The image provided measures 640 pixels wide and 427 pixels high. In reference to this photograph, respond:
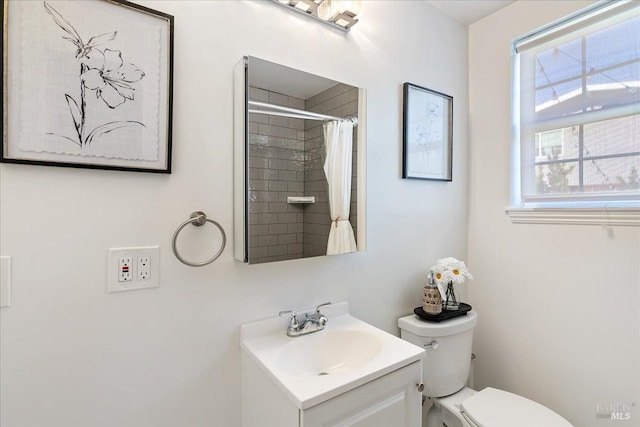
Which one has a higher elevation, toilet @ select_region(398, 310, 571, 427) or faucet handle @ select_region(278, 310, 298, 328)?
faucet handle @ select_region(278, 310, 298, 328)

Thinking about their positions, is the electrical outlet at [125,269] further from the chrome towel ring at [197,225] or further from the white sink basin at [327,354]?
the white sink basin at [327,354]

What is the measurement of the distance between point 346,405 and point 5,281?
96cm

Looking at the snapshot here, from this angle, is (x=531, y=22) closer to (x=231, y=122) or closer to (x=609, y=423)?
(x=231, y=122)

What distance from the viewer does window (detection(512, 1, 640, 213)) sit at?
1361 mm

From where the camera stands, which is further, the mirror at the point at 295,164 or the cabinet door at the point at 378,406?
the mirror at the point at 295,164

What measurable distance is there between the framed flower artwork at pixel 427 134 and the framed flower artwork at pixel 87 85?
1112 mm

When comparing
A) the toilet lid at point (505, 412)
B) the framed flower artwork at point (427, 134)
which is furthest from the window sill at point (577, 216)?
the toilet lid at point (505, 412)

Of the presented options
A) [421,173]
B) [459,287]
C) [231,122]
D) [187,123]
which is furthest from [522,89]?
[187,123]

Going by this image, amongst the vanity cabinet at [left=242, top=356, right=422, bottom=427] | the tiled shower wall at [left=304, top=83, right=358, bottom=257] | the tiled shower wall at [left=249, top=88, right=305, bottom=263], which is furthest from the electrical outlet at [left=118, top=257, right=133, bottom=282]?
the tiled shower wall at [left=304, top=83, right=358, bottom=257]

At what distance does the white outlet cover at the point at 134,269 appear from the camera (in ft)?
3.02

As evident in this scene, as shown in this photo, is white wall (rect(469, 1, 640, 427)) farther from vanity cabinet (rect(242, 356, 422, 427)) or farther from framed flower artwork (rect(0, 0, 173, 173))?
framed flower artwork (rect(0, 0, 173, 173))

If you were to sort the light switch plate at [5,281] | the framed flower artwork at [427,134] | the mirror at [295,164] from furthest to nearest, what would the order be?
the framed flower artwork at [427,134] → the mirror at [295,164] → the light switch plate at [5,281]

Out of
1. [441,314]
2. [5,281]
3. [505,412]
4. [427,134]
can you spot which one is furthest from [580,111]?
[5,281]

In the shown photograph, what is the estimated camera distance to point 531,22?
1635 mm
